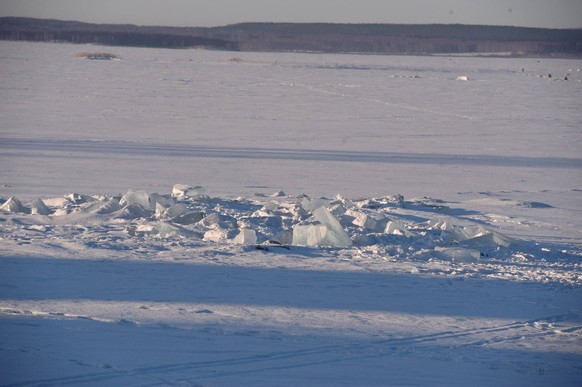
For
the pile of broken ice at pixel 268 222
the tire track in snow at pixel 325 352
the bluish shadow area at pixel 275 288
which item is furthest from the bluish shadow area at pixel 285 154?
the tire track in snow at pixel 325 352

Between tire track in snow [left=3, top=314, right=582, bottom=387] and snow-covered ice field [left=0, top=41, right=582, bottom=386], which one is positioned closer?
tire track in snow [left=3, top=314, right=582, bottom=387]

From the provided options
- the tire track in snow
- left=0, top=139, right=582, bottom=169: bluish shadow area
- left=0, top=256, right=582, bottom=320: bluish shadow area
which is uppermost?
the tire track in snow

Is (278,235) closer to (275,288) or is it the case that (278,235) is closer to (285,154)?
(275,288)

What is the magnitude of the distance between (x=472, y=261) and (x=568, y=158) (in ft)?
28.0

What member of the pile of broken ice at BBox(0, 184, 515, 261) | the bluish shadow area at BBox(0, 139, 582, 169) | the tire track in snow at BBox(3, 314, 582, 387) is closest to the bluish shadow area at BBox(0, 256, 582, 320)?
the tire track in snow at BBox(3, 314, 582, 387)

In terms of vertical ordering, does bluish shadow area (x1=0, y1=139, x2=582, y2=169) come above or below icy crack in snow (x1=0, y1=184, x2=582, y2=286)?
below

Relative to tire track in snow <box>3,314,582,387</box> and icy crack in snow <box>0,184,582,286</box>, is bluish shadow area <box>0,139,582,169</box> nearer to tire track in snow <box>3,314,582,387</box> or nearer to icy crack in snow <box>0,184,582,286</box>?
icy crack in snow <box>0,184,582,286</box>

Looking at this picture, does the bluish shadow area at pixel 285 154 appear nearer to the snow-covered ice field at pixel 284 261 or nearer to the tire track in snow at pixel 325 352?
the snow-covered ice field at pixel 284 261

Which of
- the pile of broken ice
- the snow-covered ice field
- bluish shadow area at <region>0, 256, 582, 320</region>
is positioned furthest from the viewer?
the pile of broken ice

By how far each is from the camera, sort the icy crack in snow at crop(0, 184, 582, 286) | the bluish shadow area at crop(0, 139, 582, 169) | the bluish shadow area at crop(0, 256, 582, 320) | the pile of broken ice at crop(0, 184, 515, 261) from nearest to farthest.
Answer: the bluish shadow area at crop(0, 256, 582, 320)
the icy crack in snow at crop(0, 184, 582, 286)
the pile of broken ice at crop(0, 184, 515, 261)
the bluish shadow area at crop(0, 139, 582, 169)

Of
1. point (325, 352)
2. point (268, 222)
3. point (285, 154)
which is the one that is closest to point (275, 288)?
point (325, 352)

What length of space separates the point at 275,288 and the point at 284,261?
80 cm

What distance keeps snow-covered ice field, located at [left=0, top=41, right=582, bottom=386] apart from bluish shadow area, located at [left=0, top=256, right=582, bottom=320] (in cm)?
2

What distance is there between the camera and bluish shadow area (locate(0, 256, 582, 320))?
554 cm
